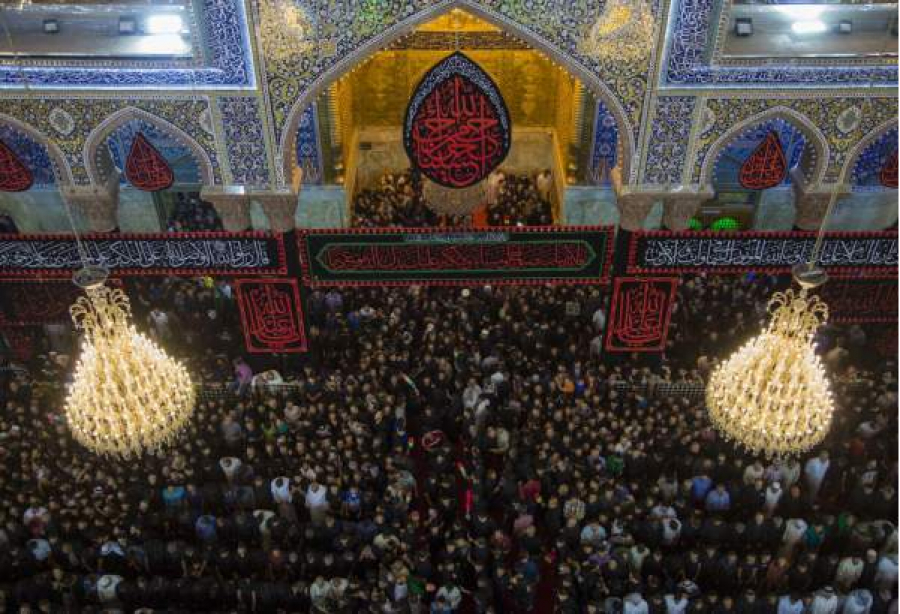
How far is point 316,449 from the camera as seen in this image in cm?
840

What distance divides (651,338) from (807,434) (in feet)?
11.4

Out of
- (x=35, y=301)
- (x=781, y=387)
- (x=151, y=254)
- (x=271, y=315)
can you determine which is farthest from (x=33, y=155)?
(x=781, y=387)

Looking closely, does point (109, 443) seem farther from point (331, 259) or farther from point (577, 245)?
point (577, 245)

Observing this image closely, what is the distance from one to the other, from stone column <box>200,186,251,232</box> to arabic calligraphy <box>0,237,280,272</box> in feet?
0.49

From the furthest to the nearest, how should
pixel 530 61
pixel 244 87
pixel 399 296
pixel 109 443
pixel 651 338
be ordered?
pixel 530 61 < pixel 399 296 < pixel 651 338 < pixel 244 87 < pixel 109 443

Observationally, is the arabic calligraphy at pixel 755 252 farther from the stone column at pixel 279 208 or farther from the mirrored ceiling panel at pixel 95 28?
the mirrored ceiling panel at pixel 95 28

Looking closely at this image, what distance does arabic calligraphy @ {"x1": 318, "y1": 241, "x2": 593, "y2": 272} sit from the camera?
352 inches

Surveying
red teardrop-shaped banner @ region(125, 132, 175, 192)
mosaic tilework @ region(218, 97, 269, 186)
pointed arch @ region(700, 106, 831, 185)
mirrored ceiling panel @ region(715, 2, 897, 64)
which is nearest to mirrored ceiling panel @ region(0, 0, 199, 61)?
mosaic tilework @ region(218, 97, 269, 186)

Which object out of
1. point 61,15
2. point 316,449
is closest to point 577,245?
point 316,449

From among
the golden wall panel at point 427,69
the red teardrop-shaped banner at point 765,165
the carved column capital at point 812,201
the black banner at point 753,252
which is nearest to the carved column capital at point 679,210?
the black banner at point 753,252

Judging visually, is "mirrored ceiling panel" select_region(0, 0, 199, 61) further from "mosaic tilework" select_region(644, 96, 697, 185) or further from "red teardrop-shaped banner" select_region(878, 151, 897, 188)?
"red teardrop-shaped banner" select_region(878, 151, 897, 188)

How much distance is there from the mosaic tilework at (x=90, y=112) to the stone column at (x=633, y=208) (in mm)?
3943

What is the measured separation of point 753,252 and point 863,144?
55.7 inches

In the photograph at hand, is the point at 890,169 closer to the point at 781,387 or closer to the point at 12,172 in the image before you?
the point at 781,387
